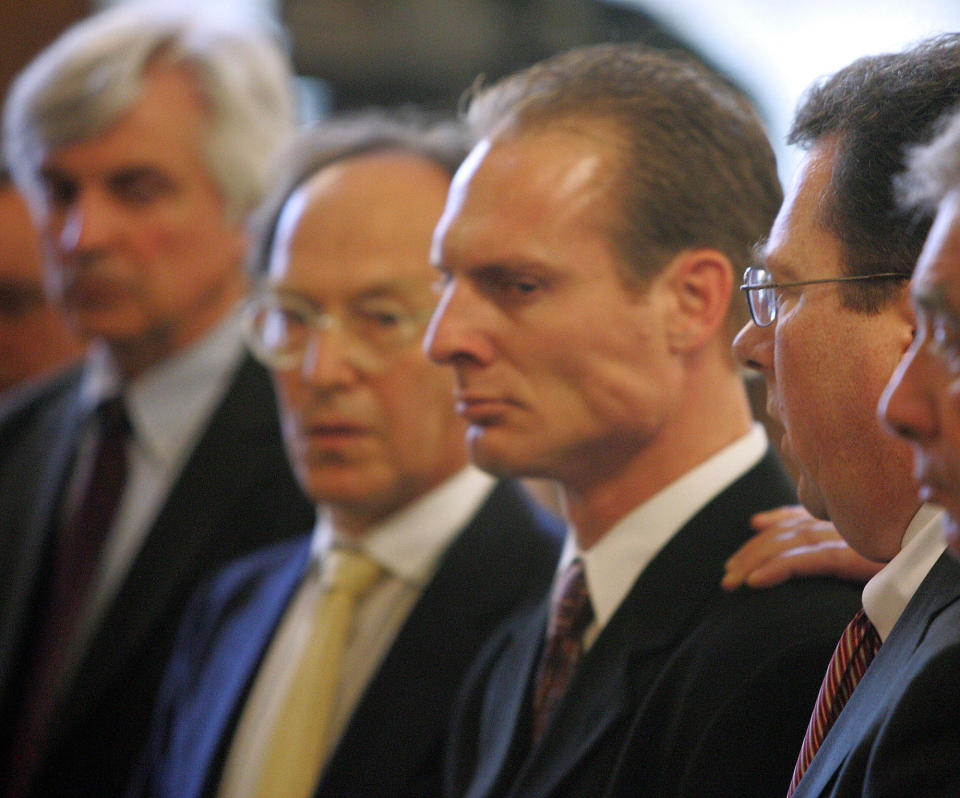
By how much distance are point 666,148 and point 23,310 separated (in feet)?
9.12

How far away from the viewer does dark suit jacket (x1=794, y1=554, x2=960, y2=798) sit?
0.96 m

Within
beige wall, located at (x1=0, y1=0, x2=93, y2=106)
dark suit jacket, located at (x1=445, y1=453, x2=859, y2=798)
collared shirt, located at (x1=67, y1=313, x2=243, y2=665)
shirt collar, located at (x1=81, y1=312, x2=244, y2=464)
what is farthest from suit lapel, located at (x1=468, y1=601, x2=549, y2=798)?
beige wall, located at (x1=0, y1=0, x2=93, y2=106)

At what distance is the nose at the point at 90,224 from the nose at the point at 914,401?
2.53 m

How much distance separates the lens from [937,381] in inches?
38.2

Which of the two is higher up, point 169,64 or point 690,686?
point 169,64

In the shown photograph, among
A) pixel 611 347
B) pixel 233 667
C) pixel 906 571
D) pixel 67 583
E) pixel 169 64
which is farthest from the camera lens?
pixel 169 64

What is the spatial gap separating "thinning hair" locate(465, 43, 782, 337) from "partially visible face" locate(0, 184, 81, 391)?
2.47m

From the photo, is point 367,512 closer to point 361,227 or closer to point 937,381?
point 361,227

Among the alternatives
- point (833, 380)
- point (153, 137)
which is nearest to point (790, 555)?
point (833, 380)

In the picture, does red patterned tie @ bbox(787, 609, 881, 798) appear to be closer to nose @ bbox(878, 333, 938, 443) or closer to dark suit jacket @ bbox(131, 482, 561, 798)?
nose @ bbox(878, 333, 938, 443)

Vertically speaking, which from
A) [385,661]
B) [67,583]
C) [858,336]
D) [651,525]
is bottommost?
[67,583]

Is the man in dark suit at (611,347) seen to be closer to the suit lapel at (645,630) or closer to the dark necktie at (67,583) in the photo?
the suit lapel at (645,630)

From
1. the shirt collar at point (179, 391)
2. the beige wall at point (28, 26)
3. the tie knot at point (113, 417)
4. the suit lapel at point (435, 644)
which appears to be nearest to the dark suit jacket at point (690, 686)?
the suit lapel at point (435, 644)

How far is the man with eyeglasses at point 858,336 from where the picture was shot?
1.21m
